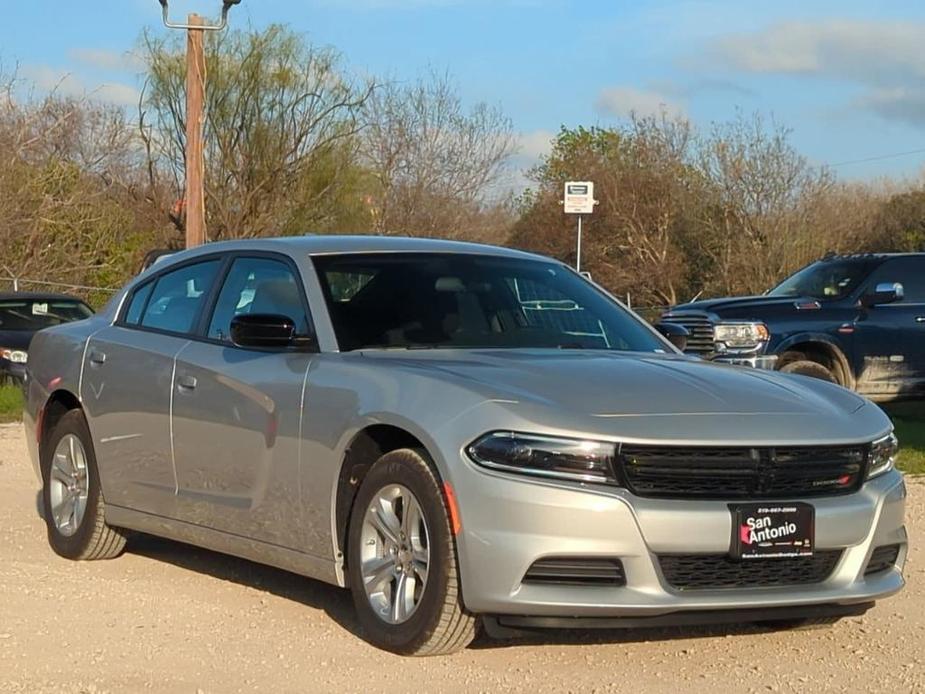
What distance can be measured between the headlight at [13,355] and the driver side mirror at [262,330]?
43.8 ft

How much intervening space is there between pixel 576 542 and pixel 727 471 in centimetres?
59

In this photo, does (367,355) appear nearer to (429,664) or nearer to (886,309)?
(429,664)

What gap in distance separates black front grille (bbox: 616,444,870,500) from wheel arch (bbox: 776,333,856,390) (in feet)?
32.0

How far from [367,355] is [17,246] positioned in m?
31.5

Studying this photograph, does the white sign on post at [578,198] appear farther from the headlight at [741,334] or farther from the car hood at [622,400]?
the car hood at [622,400]

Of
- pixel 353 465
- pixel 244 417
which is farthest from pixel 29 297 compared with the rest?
pixel 353 465

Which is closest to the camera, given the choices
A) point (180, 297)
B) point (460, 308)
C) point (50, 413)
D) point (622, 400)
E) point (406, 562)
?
point (622, 400)

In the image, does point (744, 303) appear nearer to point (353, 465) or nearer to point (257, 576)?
point (257, 576)

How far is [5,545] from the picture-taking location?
8.38 meters

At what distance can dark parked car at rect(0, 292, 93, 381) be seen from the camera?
19.1 meters

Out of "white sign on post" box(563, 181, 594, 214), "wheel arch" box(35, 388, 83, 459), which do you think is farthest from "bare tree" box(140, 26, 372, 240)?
"wheel arch" box(35, 388, 83, 459)

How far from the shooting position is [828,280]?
1612 cm

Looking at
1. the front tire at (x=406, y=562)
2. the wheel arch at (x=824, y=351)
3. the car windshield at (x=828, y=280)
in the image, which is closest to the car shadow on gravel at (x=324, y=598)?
the front tire at (x=406, y=562)

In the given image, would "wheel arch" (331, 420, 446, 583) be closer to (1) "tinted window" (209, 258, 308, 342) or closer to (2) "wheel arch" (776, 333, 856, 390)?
(1) "tinted window" (209, 258, 308, 342)
